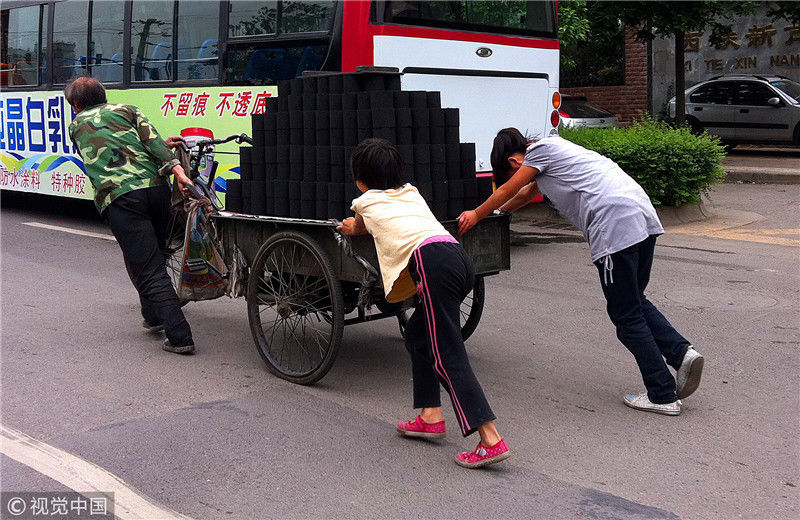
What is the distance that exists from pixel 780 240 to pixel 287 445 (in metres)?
7.77

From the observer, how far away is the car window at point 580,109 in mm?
19161

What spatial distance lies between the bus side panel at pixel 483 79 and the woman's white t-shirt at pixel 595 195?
365 centimetres

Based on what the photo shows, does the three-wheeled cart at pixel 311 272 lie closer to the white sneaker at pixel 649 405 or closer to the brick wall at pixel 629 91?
the white sneaker at pixel 649 405

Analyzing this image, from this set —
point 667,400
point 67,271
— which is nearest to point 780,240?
point 667,400

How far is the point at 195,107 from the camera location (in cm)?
978

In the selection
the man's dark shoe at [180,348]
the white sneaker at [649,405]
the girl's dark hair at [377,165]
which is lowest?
the white sneaker at [649,405]

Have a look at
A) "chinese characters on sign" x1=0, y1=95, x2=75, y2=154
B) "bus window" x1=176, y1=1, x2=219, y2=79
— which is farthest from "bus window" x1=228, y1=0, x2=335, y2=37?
"chinese characters on sign" x1=0, y1=95, x2=75, y2=154

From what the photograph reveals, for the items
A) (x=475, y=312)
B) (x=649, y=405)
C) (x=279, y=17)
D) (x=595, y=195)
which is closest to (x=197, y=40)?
(x=279, y=17)

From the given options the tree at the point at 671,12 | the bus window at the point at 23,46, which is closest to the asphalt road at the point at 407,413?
the bus window at the point at 23,46

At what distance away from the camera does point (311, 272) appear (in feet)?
17.2

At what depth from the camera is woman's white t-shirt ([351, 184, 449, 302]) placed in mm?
4289

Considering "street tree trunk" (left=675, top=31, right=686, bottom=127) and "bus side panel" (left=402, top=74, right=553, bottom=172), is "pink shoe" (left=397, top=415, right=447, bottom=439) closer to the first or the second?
"bus side panel" (left=402, top=74, right=553, bottom=172)

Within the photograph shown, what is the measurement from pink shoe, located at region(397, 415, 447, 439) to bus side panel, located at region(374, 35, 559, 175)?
4.60m

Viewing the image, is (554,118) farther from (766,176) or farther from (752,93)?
(752,93)
